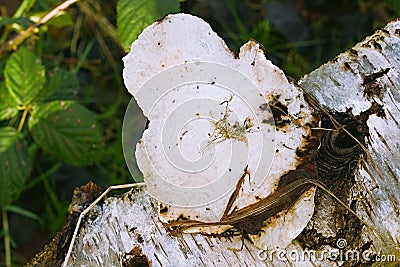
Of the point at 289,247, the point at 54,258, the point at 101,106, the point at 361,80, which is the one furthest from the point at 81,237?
the point at 101,106

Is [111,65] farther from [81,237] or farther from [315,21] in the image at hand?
[81,237]

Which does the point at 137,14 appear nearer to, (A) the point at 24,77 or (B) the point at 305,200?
(A) the point at 24,77

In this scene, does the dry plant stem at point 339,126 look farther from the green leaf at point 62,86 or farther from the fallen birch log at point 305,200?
the green leaf at point 62,86

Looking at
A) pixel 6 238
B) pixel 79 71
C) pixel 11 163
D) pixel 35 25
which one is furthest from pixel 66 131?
pixel 79 71

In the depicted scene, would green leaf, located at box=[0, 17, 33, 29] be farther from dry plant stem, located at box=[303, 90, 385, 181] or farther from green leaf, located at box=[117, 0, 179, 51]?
dry plant stem, located at box=[303, 90, 385, 181]

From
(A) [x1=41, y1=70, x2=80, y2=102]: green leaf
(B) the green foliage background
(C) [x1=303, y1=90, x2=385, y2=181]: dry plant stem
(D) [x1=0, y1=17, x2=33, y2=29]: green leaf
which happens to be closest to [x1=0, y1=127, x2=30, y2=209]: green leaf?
(B) the green foliage background

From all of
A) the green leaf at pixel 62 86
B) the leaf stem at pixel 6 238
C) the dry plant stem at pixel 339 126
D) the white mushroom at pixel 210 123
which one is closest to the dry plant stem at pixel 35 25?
the green leaf at pixel 62 86

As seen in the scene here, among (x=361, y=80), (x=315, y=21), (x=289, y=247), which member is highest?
(x=315, y=21)
